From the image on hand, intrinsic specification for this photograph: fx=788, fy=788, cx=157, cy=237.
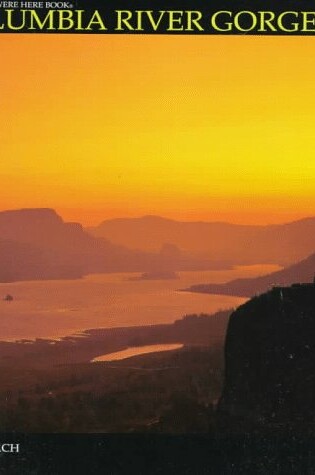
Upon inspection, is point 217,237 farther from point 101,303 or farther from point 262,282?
point 101,303

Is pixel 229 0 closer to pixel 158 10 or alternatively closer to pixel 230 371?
pixel 158 10

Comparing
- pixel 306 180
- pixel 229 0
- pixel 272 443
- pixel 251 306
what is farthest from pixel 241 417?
pixel 229 0

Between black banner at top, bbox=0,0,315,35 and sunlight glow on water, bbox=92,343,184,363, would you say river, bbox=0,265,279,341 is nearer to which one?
sunlight glow on water, bbox=92,343,184,363

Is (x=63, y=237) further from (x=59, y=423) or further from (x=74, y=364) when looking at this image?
(x=59, y=423)

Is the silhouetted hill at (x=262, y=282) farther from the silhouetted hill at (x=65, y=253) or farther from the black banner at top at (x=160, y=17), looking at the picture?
the black banner at top at (x=160, y=17)

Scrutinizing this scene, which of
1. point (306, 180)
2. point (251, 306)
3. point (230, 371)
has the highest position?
point (306, 180)

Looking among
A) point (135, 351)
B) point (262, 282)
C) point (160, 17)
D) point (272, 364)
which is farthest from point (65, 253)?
point (160, 17)

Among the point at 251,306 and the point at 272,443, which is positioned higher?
the point at 251,306
